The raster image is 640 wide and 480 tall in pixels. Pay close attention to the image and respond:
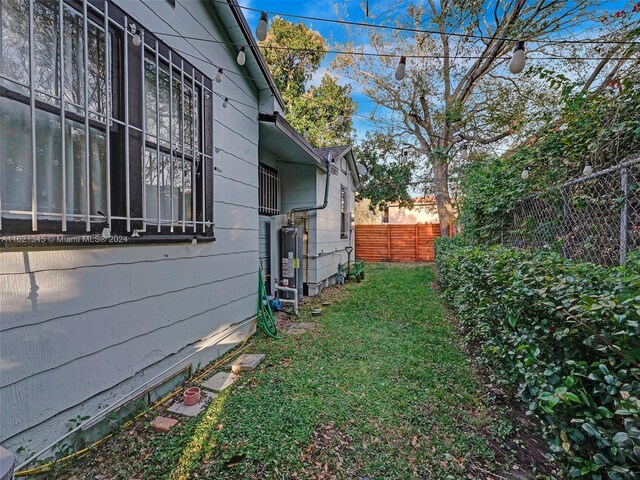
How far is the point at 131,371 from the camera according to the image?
2.27 m

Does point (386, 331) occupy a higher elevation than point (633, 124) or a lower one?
lower

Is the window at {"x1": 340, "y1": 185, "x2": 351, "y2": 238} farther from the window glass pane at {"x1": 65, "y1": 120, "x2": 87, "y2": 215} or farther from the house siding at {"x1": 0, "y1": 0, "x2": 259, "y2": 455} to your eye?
the window glass pane at {"x1": 65, "y1": 120, "x2": 87, "y2": 215}

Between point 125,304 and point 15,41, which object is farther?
point 125,304

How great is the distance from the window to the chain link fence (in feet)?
21.6

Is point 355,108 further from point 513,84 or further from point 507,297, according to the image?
point 507,297

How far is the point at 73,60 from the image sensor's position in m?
2.00

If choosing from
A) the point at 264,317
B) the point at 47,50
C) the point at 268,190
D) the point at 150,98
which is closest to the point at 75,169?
the point at 47,50

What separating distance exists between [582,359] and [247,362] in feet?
9.61

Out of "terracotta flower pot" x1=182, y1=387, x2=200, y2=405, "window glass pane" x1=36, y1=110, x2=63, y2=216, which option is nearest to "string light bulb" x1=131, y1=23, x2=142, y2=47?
"window glass pane" x1=36, y1=110, x2=63, y2=216

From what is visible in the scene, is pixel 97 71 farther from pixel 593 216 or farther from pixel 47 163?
pixel 593 216

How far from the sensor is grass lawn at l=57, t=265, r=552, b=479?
1.83 meters

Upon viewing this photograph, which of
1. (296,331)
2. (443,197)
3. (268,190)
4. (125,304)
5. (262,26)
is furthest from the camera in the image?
(443,197)

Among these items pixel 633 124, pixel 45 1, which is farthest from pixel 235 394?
pixel 633 124

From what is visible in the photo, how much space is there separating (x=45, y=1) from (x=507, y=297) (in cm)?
361
